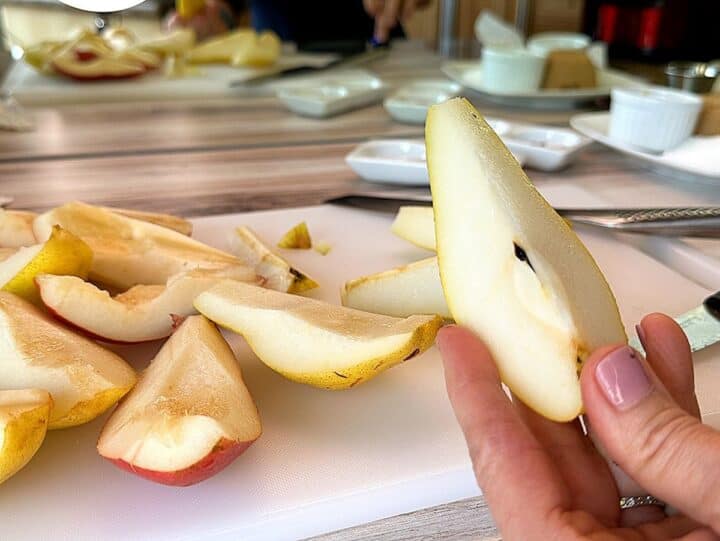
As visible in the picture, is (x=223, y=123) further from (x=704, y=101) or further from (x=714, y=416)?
(x=714, y=416)

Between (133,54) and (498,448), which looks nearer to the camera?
(498,448)

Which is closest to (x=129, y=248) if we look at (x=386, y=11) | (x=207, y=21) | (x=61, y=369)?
(x=61, y=369)

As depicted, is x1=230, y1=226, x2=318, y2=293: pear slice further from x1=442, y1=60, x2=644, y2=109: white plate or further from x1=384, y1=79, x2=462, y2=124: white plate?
x1=442, y1=60, x2=644, y2=109: white plate

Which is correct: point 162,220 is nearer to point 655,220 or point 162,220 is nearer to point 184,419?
point 184,419

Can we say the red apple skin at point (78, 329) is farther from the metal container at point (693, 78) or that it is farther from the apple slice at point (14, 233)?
the metal container at point (693, 78)

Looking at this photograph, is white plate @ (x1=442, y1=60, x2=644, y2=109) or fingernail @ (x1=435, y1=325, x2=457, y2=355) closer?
fingernail @ (x1=435, y1=325, x2=457, y2=355)

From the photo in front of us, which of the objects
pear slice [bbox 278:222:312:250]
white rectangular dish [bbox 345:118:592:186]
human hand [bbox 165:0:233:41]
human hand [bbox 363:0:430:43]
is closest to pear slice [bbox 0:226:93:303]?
pear slice [bbox 278:222:312:250]
